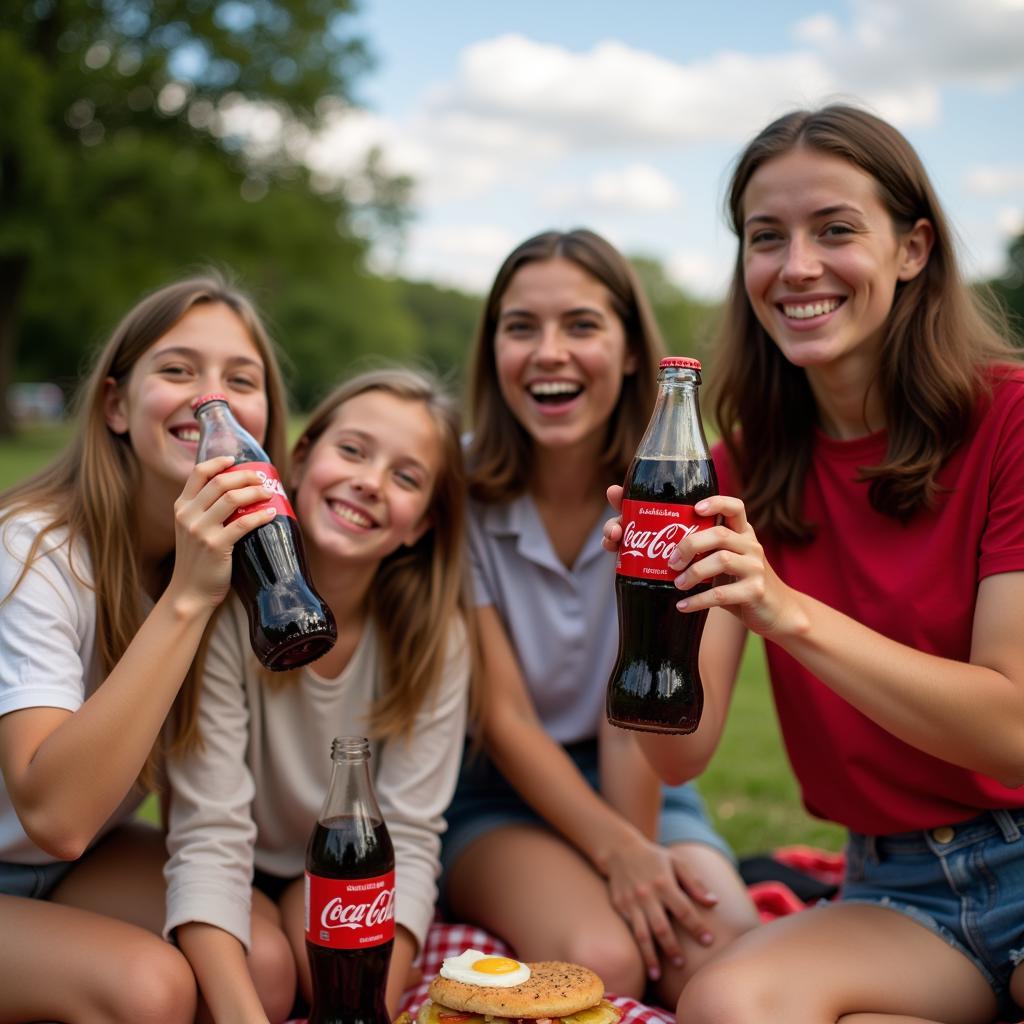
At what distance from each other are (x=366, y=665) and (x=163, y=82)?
86.9ft

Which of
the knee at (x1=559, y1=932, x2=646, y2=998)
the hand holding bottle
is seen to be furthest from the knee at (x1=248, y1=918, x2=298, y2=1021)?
the hand holding bottle

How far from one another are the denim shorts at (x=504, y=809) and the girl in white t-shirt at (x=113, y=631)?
1.09 metres

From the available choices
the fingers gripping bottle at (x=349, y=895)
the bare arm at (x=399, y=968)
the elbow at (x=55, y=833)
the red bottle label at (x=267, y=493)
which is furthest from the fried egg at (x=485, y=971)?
the red bottle label at (x=267, y=493)

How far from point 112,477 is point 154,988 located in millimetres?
1394

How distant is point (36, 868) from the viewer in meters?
3.23

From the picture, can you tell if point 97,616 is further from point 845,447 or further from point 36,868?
point 845,447

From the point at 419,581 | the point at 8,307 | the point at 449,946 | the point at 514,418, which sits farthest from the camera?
the point at 8,307

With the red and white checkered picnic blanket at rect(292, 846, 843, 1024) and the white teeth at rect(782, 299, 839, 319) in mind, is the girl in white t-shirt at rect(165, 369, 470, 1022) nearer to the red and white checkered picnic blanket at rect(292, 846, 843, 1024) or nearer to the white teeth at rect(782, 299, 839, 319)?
the red and white checkered picnic blanket at rect(292, 846, 843, 1024)

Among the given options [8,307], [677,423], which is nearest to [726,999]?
[677,423]

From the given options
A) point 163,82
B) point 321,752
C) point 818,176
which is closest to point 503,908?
point 321,752

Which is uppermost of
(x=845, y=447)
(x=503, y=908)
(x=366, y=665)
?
(x=845, y=447)

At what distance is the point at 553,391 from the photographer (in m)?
4.02

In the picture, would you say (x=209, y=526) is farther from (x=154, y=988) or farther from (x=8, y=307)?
(x=8, y=307)

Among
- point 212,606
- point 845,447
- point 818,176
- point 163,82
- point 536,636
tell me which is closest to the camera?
point 212,606
